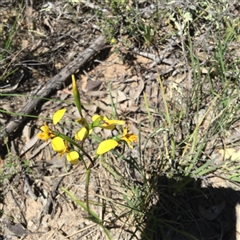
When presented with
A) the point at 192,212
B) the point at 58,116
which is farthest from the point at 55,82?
the point at 192,212

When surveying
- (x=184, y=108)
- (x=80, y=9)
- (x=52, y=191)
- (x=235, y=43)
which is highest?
(x=80, y=9)

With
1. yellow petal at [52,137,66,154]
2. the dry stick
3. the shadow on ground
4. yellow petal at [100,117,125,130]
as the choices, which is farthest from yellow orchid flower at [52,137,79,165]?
the dry stick

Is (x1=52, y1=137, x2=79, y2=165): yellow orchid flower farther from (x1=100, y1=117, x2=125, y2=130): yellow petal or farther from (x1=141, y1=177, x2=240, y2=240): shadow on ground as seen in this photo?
(x1=141, y1=177, x2=240, y2=240): shadow on ground

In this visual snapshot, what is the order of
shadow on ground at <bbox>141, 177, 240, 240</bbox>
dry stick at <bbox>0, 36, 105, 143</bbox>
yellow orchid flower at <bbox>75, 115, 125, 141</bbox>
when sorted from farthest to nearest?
dry stick at <bbox>0, 36, 105, 143</bbox>, shadow on ground at <bbox>141, 177, 240, 240</bbox>, yellow orchid flower at <bbox>75, 115, 125, 141</bbox>

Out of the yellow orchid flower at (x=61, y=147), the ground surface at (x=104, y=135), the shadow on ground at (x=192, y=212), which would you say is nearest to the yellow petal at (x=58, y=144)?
the yellow orchid flower at (x=61, y=147)

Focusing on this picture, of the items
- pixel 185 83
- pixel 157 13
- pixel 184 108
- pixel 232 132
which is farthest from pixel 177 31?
pixel 232 132

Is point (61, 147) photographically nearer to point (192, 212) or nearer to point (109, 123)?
point (109, 123)

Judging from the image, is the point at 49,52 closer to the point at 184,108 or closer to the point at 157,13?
the point at 157,13
